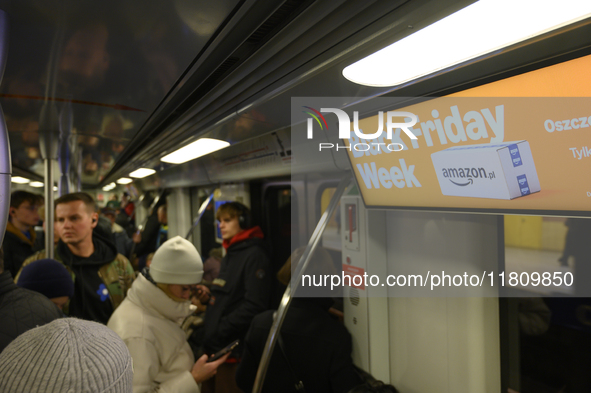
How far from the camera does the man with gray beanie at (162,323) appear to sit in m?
1.75

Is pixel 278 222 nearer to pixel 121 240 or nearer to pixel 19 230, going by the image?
pixel 19 230

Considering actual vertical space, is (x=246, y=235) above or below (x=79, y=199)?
below

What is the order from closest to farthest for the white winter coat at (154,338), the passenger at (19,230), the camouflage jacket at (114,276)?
the white winter coat at (154,338) → the camouflage jacket at (114,276) → the passenger at (19,230)

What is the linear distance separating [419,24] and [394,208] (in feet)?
3.74

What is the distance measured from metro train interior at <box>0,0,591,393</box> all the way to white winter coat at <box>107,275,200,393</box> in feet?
3.01

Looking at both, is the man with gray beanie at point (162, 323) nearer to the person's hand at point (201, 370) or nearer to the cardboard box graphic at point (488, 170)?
the person's hand at point (201, 370)

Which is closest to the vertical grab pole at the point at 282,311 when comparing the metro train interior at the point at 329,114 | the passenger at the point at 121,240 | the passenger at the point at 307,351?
the metro train interior at the point at 329,114

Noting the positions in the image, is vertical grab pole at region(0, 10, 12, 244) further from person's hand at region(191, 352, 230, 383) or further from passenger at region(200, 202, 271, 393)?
passenger at region(200, 202, 271, 393)

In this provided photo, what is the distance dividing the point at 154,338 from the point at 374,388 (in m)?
1.28

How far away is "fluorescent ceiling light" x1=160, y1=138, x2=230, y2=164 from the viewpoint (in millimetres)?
2449

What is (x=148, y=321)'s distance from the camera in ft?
6.06

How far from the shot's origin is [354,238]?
92.6 inches

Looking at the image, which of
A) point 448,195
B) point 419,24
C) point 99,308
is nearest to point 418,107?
point 448,195

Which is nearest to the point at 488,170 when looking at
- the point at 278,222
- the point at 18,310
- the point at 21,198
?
the point at 18,310
